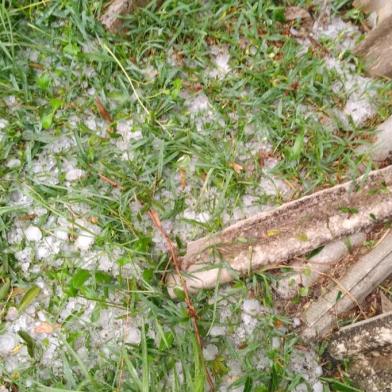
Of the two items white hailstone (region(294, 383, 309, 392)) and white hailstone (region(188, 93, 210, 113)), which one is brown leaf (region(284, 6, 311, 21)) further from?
white hailstone (region(294, 383, 309, 392))

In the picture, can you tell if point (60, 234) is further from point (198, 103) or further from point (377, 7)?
point (377, 7)

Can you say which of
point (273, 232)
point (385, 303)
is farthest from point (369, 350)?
point (273, 232)

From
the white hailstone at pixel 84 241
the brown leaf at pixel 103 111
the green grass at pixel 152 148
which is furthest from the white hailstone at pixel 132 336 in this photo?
the brown leaf at pixel 103 111

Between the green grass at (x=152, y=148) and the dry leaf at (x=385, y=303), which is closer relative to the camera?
the green grass at (x=152, y=148)

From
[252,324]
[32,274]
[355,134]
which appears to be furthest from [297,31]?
[32,274]

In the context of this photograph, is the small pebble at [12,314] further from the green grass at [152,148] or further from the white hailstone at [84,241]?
the white hailstone at [84,241]

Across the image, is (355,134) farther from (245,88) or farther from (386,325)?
(386,325)
